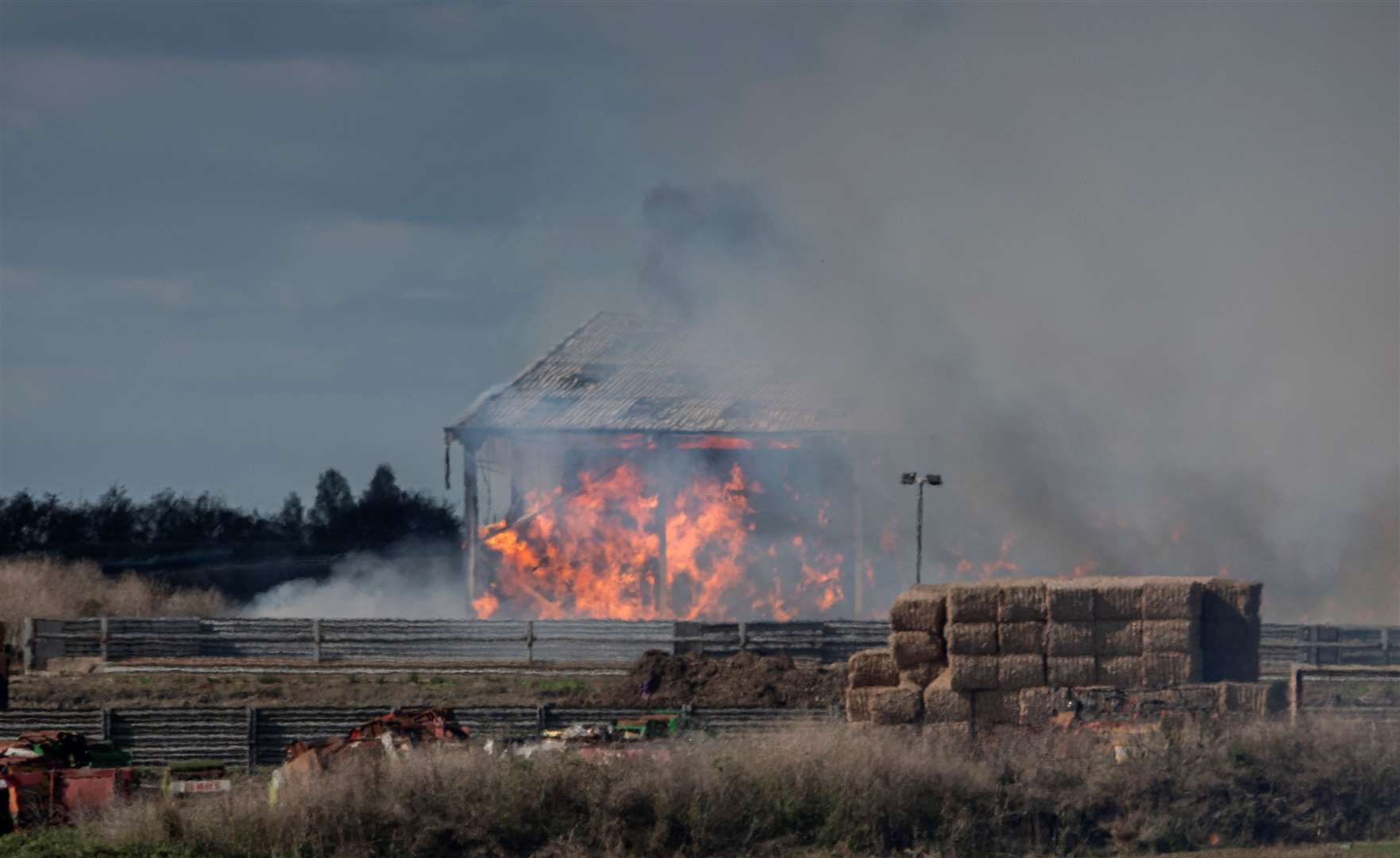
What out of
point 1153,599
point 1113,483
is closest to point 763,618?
point 1113,483

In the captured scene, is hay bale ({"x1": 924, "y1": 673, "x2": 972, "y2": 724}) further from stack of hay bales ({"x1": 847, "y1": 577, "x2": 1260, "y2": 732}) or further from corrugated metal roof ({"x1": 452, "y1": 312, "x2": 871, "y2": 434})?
corrugated metal roof ({"x1": 452, "y1": 312, "x2": 871, "y2": 434})

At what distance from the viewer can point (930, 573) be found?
2044 inches

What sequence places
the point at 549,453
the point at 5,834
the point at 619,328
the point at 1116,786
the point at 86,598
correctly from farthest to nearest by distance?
the point at 619,328 → the point at 549,453 → the point at 86,598 → the point at 1116,786 → the point at 5,834

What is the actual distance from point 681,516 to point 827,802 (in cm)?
3073

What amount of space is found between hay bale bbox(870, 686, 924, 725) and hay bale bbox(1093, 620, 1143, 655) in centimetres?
275

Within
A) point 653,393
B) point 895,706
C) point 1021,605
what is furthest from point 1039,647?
point 653,393

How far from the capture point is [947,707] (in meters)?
24.3

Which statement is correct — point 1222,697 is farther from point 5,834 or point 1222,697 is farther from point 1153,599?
point 5,834

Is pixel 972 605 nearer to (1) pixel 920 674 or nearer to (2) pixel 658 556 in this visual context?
(1) pixel 920 674

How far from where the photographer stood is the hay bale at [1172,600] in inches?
963

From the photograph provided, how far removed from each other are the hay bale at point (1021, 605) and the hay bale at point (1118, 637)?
830 millimetres

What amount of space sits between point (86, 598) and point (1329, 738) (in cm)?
3674

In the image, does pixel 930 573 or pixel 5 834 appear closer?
pixel 5 834

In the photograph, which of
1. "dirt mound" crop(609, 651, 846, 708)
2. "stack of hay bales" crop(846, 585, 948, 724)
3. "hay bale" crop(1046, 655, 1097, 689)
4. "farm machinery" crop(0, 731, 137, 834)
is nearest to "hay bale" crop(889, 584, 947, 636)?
"stack of hay bales" crop(846, 585, 948, 724)
